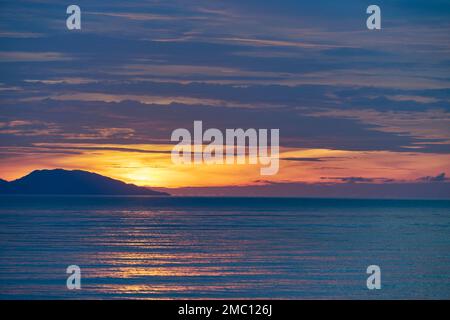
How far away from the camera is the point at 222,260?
101 feet

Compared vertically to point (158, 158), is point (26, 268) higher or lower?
lower

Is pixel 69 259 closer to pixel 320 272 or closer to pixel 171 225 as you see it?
pixel 320 272

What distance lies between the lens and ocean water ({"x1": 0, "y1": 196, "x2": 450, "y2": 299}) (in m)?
22.5

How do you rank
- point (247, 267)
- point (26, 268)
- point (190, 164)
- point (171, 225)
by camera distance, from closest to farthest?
1. point (26, 268)
2. point (247, 267)
3. point (190, 164)
4. point (171, 225)

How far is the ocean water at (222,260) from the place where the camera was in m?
22.5

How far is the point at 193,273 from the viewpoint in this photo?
26.6 metres

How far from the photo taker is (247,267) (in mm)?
28016

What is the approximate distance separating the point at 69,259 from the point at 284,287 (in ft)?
34.5

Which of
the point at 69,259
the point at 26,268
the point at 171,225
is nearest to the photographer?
the point at 26,268
